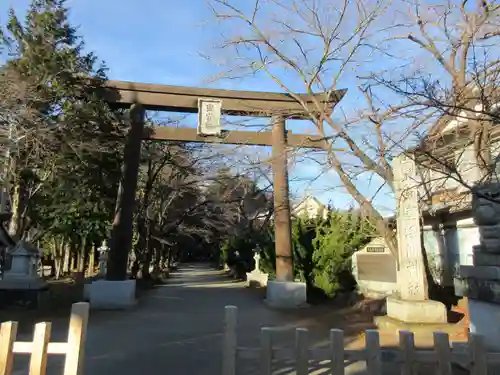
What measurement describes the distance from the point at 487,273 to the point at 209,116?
1001 cm

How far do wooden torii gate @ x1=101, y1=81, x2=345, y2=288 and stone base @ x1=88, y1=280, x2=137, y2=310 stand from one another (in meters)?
0.90

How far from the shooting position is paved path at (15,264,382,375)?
19.5 feet

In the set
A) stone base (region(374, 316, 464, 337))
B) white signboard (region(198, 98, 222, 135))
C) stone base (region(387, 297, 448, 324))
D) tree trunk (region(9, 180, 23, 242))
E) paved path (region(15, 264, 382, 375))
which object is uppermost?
white signboard (region(198, 98, 222, 135))

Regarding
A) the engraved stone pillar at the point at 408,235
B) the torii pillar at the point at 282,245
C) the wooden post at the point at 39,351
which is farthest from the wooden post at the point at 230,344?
the torii pillar at the point at 282,245

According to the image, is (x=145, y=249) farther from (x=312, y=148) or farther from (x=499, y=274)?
(x=499, y=274)

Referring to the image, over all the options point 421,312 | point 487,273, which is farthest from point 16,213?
point 487,273

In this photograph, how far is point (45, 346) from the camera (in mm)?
3379

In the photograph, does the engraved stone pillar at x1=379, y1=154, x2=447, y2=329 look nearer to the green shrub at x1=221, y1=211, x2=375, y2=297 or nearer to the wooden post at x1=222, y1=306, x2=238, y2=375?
the green shrub at x1=221, y1=211, x2=375, y2=297

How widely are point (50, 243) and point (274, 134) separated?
21536 millimetres

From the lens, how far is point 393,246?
1025cm

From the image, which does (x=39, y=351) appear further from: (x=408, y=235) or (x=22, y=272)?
(x=22, y=272)

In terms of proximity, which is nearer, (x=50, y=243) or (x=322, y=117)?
(x=322, y=117)

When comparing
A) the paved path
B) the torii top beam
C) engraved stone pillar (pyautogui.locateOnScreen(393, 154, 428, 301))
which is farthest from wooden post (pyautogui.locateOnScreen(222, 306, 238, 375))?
the torii top beam

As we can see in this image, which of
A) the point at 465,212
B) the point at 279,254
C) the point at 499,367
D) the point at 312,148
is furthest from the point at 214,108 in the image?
the point at 499,367
